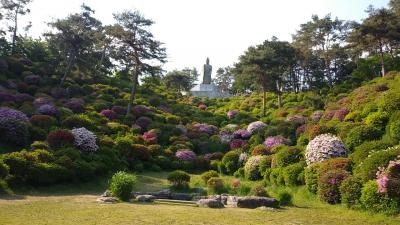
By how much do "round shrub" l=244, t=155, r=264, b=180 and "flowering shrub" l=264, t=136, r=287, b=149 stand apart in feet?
8.45

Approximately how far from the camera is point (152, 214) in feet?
40.2

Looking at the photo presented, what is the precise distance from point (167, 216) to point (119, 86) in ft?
116

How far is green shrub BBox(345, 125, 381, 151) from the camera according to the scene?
18.5 meters

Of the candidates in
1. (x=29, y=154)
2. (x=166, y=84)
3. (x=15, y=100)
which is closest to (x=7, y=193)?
(x=29, y=154)

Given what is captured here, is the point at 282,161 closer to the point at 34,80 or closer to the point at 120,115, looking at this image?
the point at 120,115

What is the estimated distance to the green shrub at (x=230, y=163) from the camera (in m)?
24.9

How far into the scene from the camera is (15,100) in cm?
3080

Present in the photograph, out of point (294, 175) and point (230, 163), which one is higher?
point (230, 163)

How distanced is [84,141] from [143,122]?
10.3 metres

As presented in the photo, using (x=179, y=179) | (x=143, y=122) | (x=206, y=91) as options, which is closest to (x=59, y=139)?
(x=179, y=179)

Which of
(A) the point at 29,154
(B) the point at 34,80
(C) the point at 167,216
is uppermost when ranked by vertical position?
(B) the point at 34,80

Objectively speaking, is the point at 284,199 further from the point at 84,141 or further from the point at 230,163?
the point at 84,141

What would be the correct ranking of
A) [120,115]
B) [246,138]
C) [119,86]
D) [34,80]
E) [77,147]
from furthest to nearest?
[119,86] → [34,80] → [120,115] → [246,138] → [77,147]

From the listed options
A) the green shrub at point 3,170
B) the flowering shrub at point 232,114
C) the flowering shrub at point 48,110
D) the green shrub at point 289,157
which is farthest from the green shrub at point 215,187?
the flowering shrub at point 232,114
